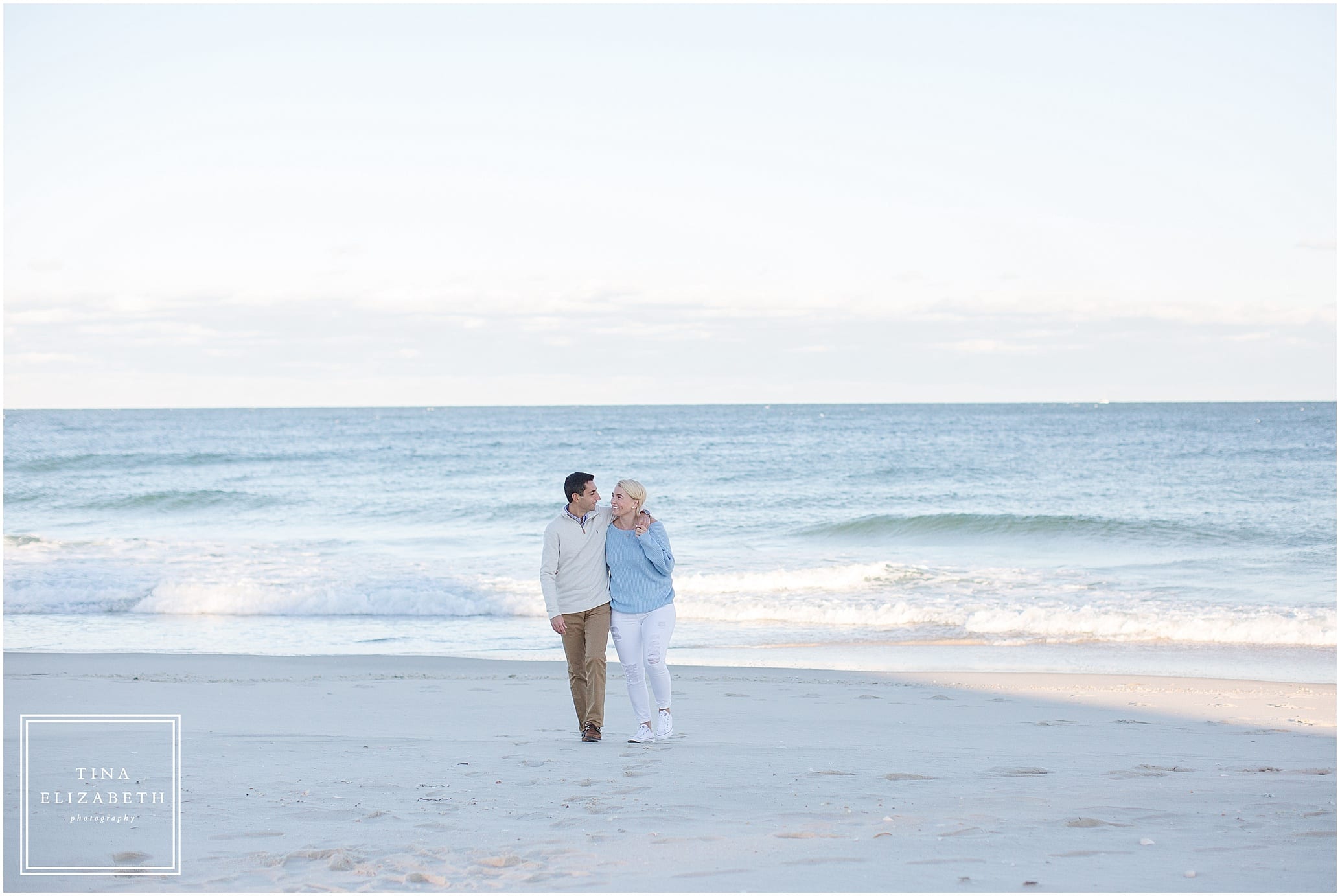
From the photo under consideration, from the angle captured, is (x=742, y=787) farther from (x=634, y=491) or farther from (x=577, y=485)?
(x=577, y=485)

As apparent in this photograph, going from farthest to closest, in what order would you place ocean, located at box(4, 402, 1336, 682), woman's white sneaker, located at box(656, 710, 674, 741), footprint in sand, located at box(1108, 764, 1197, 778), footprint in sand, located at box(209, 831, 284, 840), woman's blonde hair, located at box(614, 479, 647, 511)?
ocean, located at box(4, 402, 1336, 682) < woman's white sneaker, located at box(656, 710, 674, 741) < woman's blonde hair, located at box(614, 479, 647, 511) < footprint in sand, located at box(1108, 764, 1197, 778) < footprint in sand, located at box(209, 831, 284, 840)

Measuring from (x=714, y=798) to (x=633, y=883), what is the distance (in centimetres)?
122

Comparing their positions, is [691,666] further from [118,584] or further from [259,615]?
[118,584]

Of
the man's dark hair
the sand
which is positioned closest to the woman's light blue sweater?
the man's dark hair

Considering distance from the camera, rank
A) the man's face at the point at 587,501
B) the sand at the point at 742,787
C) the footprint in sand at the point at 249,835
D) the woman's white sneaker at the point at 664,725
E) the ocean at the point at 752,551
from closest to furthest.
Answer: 1. the sand at the point at 742,787
2. the footprint in sand at the point at 249,835
3. the man's face at the point at 587,501
4. the woman's white sneaker at the point at 664,725
5. the ocean at the point at 752,551

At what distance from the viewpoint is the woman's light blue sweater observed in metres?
6.06

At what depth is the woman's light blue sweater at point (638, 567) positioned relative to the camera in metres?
6.06

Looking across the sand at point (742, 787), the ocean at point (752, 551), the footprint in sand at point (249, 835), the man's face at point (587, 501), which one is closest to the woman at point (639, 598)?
the man's face at point (587, 501)

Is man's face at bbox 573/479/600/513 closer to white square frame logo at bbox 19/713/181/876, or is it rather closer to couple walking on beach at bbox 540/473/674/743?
couple walking on beach at bbox 540/473/674/743

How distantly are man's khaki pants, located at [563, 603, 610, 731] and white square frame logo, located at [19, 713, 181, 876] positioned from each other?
2.09 m

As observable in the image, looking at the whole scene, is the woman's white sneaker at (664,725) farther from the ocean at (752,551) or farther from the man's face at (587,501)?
the ocean at (752,551)

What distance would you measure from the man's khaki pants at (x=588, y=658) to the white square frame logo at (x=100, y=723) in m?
2.09

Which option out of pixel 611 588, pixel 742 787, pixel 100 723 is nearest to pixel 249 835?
pixel 742 787

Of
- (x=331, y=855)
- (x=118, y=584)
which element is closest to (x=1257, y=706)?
(x=331, y=855)
